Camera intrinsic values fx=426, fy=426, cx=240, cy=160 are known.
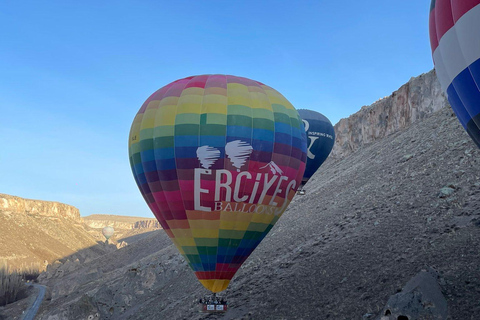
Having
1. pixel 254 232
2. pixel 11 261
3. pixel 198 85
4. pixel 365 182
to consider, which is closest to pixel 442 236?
pixel 254 232

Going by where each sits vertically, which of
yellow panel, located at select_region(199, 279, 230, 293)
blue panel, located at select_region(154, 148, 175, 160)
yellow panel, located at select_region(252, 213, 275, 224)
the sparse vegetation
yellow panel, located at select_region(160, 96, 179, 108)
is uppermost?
yellow panel, located at select_region(160, 96, 179, 108)

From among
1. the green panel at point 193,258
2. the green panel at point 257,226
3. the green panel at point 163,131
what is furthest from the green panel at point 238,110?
the green panel at point 193,258

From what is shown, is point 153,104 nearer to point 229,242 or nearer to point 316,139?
point 229,242

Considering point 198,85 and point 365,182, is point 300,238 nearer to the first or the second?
point 365,182

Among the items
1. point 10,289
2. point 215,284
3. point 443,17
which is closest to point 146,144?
point 215,284

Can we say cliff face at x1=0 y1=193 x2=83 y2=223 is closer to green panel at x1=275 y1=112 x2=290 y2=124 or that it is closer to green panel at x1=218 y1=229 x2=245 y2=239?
green panel at x1=218 y1=229 x2=245 y2=239

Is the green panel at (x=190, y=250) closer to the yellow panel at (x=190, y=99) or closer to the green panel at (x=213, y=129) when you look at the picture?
the green panel at (x=213, y=129)

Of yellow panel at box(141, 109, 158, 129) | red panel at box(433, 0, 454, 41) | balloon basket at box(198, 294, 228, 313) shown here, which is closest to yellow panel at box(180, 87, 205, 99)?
yellow panel at box(141, 109, 158, 129)
